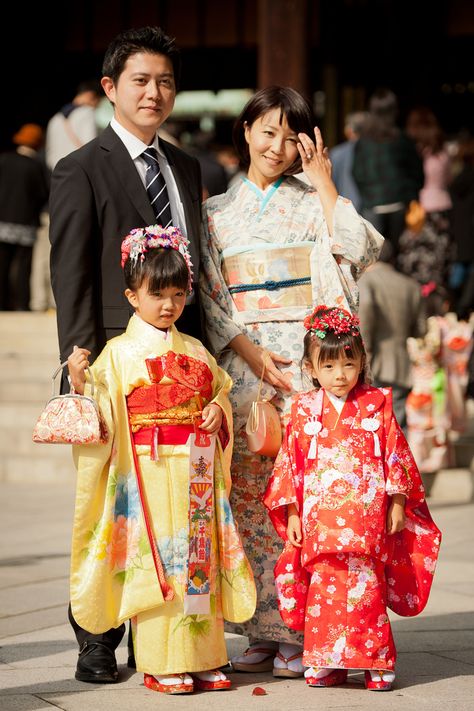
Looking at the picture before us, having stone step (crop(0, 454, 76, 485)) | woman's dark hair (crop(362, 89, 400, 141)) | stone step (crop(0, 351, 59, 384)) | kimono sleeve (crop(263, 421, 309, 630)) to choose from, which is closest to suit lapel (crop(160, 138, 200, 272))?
kimono sleeve (crop(263, 421, 309, 630))

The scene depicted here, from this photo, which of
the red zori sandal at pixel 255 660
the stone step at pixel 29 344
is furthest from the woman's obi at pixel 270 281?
the stone step at pixel 29 344

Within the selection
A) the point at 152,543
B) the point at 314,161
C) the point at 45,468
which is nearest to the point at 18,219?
the point at 45,468

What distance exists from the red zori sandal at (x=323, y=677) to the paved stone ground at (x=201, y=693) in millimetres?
32

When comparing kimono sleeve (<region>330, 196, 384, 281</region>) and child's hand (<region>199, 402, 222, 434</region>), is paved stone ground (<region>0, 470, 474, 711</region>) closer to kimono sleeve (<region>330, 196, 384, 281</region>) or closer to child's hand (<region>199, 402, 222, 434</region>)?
child's hand (<region>199, 402, 222, 434</region>)

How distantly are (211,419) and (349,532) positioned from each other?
1.81ft

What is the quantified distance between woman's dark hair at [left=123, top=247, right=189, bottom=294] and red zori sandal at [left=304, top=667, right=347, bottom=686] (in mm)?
1279

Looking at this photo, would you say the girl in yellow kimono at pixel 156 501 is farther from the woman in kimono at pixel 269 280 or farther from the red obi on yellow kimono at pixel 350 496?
the woman in kimono at pixel 269 280

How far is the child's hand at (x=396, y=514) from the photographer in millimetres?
3982

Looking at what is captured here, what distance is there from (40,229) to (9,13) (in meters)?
2.94

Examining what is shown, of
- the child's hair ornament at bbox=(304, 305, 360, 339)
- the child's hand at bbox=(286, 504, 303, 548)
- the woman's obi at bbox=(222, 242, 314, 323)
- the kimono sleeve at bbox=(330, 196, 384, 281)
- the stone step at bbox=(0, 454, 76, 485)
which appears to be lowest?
the stone step at bbox=(0, 454, 76, 485)

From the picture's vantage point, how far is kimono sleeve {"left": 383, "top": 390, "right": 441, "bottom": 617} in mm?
4004

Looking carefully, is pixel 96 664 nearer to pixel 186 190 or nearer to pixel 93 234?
pixel 93 234

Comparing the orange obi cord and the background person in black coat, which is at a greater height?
the background person in black coat

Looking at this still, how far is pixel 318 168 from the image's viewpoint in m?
4.25
